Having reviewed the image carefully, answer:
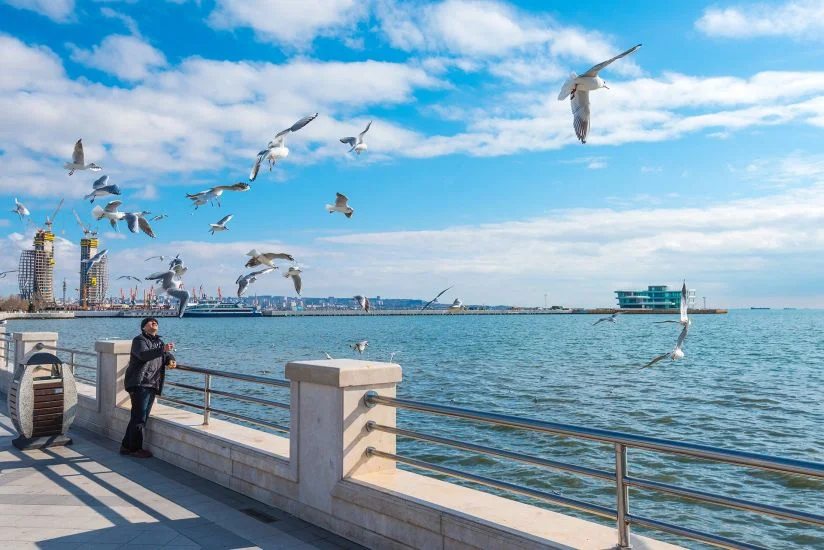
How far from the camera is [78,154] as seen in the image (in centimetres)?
1329

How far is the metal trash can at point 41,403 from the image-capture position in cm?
937

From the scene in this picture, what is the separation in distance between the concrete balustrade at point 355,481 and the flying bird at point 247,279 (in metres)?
4.86

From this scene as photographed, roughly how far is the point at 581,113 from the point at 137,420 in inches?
268

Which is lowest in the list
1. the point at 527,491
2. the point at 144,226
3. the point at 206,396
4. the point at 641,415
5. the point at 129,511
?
the point at 641,415

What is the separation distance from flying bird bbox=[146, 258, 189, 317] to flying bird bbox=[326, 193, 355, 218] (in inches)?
114

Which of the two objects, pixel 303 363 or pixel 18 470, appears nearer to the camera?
pixel 303 363

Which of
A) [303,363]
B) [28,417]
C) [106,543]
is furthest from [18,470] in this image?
[303,363]

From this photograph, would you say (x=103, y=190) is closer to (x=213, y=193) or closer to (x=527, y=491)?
(x=213, y=193)

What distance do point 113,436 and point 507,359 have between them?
131 ft

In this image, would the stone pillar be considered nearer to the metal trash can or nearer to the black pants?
the black pants

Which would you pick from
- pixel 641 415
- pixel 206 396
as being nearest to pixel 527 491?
pixel 206 396

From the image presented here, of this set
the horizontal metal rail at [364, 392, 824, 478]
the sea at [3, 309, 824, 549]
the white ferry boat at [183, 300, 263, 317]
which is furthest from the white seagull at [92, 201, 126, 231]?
the white ferry boat at [183, 300, 263, 317]

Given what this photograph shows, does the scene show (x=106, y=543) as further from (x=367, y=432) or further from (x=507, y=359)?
(x=507, y=359)

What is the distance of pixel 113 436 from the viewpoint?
1033cm
